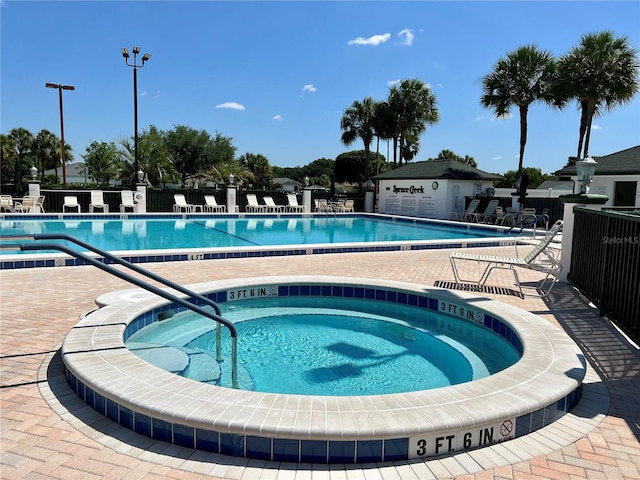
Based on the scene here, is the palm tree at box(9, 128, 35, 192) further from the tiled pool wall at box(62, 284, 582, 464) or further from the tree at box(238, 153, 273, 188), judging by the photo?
the tiled pool wall at box(62, 284, 582, 464)

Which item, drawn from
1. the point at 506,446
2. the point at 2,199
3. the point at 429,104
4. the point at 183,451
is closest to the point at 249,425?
the point at 183,451

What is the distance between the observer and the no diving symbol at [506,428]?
9.05 ft

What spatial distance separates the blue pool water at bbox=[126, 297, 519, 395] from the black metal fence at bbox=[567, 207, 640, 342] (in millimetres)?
1327

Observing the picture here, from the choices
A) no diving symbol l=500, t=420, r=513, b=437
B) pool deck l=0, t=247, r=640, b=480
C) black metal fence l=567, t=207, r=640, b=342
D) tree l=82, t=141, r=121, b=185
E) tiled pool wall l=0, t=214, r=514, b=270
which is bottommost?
pool deck l=0, t=247, r=640, b=480

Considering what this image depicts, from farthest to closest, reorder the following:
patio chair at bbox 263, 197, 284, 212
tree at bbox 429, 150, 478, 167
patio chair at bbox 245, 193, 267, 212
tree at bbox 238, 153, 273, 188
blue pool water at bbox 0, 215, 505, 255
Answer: tree at bbox 238, 153, 273, 188, tree at bbox 429, 150, 478, 167, patio chair at bbox 263, 197, 284, 212, patio chair at bbox 245, 193, 267, 212, blue pool water at bbox 0, 215, 505, 255

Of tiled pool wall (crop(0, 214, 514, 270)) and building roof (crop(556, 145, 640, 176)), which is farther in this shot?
building roof (crop(556, 145, 640, 176))

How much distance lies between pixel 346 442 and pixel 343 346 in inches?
105

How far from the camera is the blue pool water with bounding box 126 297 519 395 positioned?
420cm

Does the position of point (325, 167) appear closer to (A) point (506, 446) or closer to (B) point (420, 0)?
(B) point (420, 0)

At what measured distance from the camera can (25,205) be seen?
1930 cm

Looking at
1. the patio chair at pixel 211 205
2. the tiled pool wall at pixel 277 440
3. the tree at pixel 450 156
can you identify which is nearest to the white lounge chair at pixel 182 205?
the patio chair at pixel 211 205

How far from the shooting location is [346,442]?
8.20 feet

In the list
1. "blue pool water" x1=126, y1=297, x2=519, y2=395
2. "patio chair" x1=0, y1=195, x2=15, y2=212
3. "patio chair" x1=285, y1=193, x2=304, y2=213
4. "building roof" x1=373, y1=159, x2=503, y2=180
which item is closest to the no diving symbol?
"blue pool water" x1=126, y1=297, x2=519, y2=395

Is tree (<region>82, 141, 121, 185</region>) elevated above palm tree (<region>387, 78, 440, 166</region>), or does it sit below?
below
